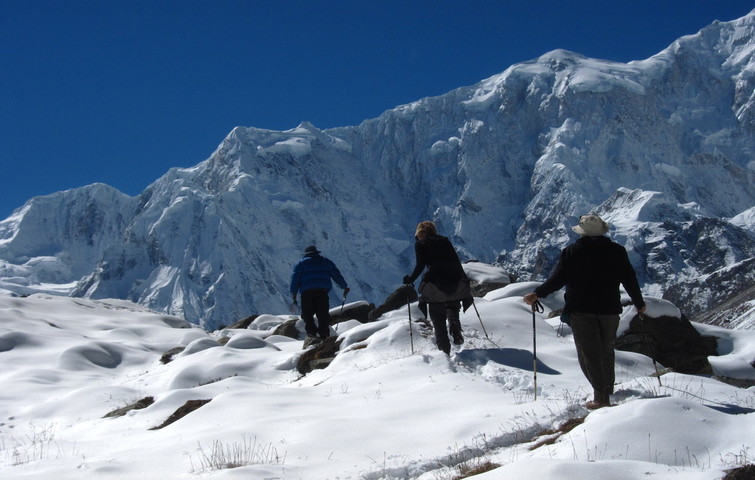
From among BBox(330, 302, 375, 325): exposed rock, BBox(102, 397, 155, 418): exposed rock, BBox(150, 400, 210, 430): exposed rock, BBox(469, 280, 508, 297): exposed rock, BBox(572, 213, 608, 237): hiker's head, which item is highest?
BBox(469, 280, 508, 297): exposed rock

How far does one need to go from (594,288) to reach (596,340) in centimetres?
52

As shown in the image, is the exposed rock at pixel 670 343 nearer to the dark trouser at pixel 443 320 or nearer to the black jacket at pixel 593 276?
the dark trouser at pixel 443 320

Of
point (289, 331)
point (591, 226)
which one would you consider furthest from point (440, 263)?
point (289, 331)

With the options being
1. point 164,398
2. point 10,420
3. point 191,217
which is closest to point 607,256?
point 164,398

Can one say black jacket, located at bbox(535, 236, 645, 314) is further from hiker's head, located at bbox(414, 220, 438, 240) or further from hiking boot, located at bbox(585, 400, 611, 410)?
hiker's head, located at bbox(414, 220, 438, 240)

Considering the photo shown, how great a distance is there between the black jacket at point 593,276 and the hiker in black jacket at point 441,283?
2714 mm

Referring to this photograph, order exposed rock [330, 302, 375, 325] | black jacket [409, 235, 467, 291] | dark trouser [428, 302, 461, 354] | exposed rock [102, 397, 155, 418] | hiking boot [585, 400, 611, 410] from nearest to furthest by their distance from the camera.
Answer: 1. hiking boot [585, 400, 611, 410]
2. dark trouser [428, 302, 461, 354]
3. exposed rock [102, 397, 155, 418]
4. black jacket [409, 235, 467, 291]
5. exposed rock [330, 302, 375, 325]

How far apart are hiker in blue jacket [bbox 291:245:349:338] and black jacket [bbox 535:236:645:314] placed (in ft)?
26.8

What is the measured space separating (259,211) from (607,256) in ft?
606

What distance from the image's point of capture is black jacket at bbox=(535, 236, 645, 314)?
788 cm

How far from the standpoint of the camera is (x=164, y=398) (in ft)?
33.9

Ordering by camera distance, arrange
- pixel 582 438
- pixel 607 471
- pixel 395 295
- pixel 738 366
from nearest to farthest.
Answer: pixel 607 471
pixel 582 438
pixel 738 366
pixel 395 295

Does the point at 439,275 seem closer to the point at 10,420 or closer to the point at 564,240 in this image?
the point at 10,420

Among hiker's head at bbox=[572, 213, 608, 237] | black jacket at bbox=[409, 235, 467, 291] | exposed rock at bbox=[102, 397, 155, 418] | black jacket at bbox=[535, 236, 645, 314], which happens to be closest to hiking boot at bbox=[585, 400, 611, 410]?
black jacket at bbox=[535, 236, 645, 314]
